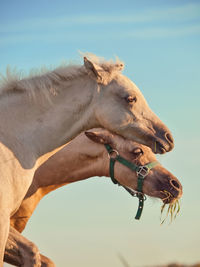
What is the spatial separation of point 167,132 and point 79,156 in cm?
266

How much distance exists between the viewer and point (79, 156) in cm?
838

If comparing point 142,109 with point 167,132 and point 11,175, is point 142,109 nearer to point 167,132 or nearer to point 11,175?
point 167,132

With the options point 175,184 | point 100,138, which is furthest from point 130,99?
point 175,184

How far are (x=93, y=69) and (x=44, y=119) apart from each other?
2.42 feet

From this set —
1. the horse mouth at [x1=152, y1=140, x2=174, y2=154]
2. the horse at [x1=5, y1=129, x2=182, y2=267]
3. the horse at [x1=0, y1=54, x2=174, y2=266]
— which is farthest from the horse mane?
the horse at [x1=5, y1=129, x2=182, y2=267]

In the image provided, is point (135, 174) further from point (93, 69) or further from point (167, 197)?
point (93, 69)

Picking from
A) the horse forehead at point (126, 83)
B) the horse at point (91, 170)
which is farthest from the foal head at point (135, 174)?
the horse forehead at point (126, 83)

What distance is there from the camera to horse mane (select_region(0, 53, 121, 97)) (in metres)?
5.77

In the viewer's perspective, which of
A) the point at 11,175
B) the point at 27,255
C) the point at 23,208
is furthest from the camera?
the point at 23,208

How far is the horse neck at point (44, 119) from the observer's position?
5562mm

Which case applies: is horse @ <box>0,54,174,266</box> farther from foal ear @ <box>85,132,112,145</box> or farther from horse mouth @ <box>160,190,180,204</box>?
foal ear @ <box>85,132,112,145</box>

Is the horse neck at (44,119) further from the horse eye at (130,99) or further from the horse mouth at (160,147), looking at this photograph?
the horse mouth at (160,147)

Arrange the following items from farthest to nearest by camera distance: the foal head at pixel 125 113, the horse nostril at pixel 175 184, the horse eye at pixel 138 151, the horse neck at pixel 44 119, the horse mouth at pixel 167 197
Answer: the horse eye at pixel 138 151
the horse nostril at pixel 175 184
the horse mouth at pixel 167 197
the foal head at pixel 125 113
the horse neck at pixel 44 119

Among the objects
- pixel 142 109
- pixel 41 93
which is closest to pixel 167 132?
pixel 142 109
